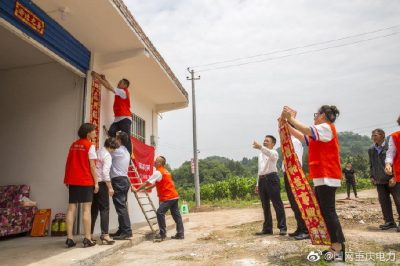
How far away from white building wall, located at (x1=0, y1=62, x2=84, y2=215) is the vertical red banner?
0.70ft

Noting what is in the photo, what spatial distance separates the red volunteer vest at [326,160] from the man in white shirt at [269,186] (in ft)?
5.64

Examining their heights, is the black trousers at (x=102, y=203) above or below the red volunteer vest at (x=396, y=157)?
below

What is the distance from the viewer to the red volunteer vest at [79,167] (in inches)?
180

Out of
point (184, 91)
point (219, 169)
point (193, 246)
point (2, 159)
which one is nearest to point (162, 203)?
point (193, 246)

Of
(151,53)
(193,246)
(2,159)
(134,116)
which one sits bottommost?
(193,246)

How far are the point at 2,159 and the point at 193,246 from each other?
4.35 metres

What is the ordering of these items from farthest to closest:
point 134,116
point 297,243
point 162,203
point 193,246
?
point 134,116 < point 162,203 < point 193,246 < point 297,243

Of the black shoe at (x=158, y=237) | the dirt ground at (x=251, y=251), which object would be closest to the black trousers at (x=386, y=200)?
the dirt ground at (x=251, y=251)

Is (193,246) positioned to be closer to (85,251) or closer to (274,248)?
(274,248)

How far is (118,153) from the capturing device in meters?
5.56

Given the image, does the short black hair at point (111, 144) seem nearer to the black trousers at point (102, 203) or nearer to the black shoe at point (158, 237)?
the black trousers at point (102, 203)

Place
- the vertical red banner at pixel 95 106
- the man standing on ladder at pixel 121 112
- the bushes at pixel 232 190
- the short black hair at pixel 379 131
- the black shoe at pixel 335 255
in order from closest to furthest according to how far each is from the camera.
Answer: the black shoe at pixel 335 255
the short black hair at pixel 379 131
the vertical red banner at pixel 95 106
the man standing on ladder at pixel 121 112
the bushes at pixel 232 190

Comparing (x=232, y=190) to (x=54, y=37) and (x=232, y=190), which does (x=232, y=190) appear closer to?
(x=232, y=190)

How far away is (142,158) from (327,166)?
5.67 meters
